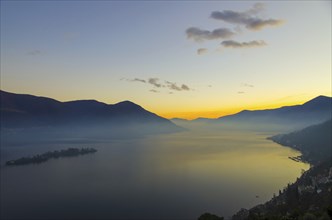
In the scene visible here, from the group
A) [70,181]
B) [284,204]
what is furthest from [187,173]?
[284,204]

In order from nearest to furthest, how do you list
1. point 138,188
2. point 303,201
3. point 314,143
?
1. point 303,201
2. point 138,188
3. point 314,143

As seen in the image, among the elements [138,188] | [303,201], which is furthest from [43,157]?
[303,201]

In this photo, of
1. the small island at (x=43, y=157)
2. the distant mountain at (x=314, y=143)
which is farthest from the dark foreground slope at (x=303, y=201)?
the small island at (x=43, y=157)

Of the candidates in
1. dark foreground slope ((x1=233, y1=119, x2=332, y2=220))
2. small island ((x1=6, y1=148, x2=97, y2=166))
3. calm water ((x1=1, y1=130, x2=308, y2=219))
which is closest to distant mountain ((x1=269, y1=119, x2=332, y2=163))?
dark foreground slope ((x1=233, y1=119, x2=332, y2=220))

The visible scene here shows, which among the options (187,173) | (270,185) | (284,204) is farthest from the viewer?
(187,173)

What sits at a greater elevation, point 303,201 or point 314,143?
point 314,143

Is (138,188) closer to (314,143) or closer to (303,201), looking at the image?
(303,201)

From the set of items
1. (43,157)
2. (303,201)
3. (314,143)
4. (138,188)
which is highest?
(314,143)

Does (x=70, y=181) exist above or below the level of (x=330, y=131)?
below

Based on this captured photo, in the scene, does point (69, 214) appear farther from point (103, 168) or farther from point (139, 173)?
point (103, 168)
